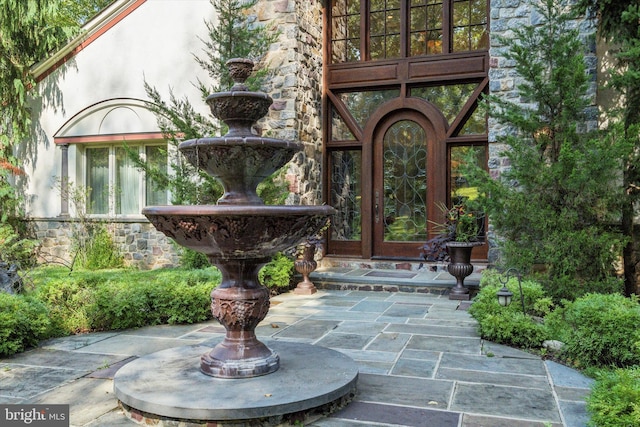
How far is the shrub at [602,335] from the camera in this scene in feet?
12.9

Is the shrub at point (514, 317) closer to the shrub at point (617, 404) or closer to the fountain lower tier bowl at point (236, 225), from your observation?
the shrub at point (617, 404)

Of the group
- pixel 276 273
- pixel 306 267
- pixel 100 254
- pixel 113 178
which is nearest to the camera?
pixel 276 273

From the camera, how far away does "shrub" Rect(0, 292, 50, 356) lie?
4.45 metres

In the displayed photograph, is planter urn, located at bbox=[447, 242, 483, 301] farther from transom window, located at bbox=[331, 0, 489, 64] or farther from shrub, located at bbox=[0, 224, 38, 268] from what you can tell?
shrub, located at bbox=[0, 224, 38, 268]

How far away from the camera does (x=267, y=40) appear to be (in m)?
8.04

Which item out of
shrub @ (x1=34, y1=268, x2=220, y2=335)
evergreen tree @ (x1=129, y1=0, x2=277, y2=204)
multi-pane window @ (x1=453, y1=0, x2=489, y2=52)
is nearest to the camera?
shrub @ (x1=34, y1=268, x2=220, y2=335)

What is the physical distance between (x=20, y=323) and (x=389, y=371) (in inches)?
120

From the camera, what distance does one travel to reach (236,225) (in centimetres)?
321

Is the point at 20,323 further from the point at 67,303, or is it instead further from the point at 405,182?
the point at 405,182

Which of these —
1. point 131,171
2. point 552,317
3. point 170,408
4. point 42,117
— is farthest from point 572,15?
point 42,117

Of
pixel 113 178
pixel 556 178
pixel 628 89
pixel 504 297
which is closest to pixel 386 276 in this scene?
pixel 556 178

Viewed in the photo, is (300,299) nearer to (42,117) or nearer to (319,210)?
(319,210)

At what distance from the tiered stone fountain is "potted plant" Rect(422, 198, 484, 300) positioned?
3.36m

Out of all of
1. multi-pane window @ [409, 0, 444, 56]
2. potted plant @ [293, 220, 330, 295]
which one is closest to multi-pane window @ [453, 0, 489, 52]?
multi-pane window @ [409, 0, 444, 56]
